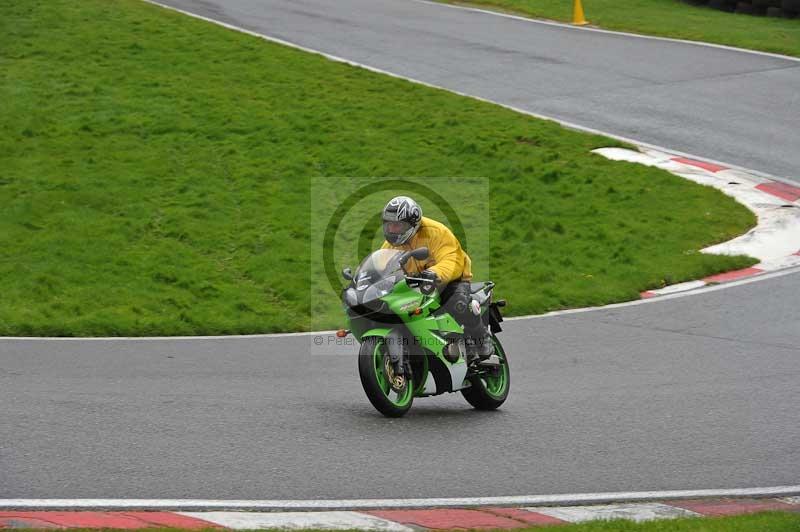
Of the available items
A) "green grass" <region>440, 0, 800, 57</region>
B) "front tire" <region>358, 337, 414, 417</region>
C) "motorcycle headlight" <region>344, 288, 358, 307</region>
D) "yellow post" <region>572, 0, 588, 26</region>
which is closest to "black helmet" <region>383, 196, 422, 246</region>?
"motorcycle headlight" <region>344, 288, 358, 307</region>

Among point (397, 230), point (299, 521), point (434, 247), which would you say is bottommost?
point (299, 521)

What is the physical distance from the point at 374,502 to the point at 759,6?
2605 centimetres

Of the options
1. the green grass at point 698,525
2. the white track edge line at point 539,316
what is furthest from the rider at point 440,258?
the white track edge line at point 539,316

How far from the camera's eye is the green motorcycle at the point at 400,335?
30.0ft

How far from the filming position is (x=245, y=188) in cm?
1823

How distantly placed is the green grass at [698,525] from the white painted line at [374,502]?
1.81ft

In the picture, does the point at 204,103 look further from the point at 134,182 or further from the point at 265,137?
the point at 134,182

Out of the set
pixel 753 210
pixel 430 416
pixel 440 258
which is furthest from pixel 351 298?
Result: pixel 753 210

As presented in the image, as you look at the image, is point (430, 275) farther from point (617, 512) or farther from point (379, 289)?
point (617, 512)

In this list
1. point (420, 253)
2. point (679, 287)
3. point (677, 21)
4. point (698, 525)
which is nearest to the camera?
point (698, 525)

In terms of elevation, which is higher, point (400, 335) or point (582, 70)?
point (582, 70)

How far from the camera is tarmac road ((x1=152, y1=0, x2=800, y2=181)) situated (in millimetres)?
20797

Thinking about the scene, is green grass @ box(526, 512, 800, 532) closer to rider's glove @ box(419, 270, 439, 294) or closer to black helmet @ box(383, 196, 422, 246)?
rider's glove @ box(419, 270, 439, 294)

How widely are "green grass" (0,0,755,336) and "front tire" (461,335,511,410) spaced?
384cm
